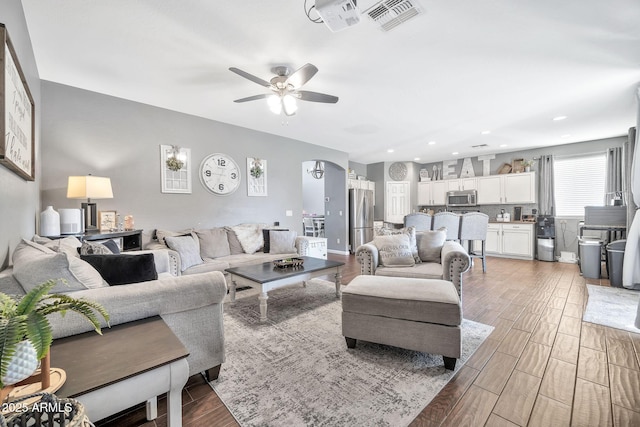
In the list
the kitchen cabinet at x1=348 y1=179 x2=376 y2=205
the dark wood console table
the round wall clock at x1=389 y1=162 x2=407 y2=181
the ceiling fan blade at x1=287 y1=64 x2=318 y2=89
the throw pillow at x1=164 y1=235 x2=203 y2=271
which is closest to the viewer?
the dark wood console table

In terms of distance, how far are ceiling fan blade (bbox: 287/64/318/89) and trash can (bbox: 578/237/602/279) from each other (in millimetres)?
5240

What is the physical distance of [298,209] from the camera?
18.2ft

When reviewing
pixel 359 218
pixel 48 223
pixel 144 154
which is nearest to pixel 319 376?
pixel 48 223

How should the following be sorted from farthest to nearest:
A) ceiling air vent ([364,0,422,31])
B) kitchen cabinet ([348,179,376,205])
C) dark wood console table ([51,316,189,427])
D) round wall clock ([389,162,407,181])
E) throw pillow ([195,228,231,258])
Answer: round wall clock ([389,162,407,181]), kitchen cabinet ([348,179,376,205]), throw pillow ([195,228,231,258]), ceiling air vent ([364,0,422,31]), dark wood console table ([51,316,189,427])

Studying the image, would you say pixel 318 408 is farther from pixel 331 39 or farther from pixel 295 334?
pixel 331 39

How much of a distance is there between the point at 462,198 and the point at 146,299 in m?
7.38

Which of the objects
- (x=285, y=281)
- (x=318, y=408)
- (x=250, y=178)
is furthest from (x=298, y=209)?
(x=318, y=408)

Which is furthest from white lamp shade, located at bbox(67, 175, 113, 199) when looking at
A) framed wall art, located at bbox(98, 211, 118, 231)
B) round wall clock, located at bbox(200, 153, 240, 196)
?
round wall clock, located at bbox(200, 153, 240, 196)

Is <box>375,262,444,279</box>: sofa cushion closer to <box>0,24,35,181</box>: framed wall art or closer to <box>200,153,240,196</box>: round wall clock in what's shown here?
<box>200,153,240,196</box>: round wall clock

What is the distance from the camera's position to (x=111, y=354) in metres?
1.07

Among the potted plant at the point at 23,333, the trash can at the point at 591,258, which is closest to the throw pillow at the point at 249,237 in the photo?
the potted plant at the point at 23,333

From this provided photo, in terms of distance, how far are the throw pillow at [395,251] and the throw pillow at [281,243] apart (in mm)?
1599

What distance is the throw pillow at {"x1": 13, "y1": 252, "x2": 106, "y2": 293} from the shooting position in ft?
4.26

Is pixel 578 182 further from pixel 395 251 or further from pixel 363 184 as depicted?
pixel 395 251
